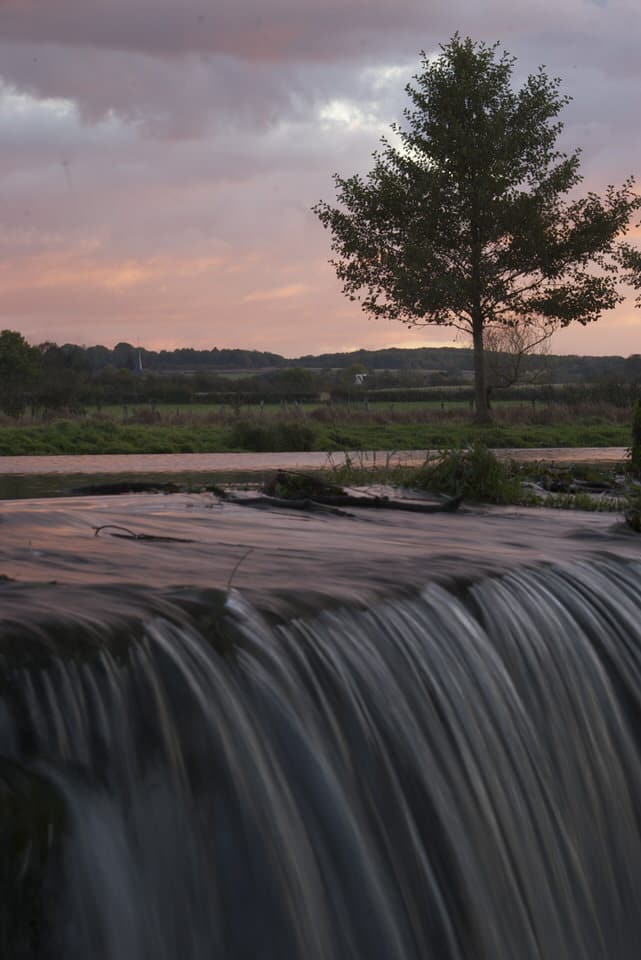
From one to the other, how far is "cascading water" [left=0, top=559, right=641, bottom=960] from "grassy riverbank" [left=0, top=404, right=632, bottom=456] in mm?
16816

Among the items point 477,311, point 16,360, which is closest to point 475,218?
point 477,311

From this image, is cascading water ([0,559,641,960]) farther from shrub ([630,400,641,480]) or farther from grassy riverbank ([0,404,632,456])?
grassy riverbank ([0,404,632,456])

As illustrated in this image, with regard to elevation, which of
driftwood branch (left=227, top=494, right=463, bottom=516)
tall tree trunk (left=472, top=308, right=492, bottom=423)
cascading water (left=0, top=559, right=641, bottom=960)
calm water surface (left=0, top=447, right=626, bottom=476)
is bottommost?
cascading water (left=0, top=559, right=641, bottom=960)

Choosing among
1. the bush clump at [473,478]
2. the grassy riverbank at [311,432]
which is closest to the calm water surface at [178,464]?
the bush clump at [473,478]

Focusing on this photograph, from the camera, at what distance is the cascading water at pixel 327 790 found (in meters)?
2.97

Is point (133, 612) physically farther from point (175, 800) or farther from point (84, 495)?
point (84, 495)

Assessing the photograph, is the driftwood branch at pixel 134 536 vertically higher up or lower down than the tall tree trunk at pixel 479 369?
lower down

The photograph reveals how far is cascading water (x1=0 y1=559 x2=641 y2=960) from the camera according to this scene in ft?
9.75

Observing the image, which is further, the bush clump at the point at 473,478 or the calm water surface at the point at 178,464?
the calm water surface at the point at 178,464

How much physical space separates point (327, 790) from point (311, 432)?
70.2ft

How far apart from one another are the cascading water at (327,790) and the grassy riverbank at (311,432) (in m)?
16.8

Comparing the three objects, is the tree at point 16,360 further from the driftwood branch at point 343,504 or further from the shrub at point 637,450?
the driftwood branch at point 343,504

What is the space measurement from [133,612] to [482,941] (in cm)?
146

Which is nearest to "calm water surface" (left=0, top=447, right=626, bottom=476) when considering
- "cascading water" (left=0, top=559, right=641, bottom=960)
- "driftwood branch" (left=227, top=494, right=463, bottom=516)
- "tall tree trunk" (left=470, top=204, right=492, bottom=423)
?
"driftwood branch" (left=227, top=494, right=463, bottom=516)
